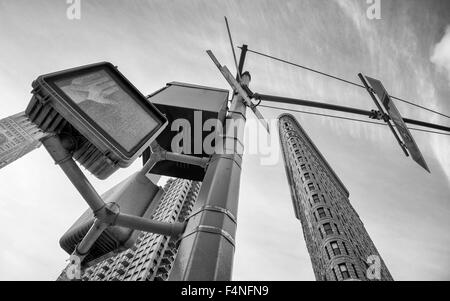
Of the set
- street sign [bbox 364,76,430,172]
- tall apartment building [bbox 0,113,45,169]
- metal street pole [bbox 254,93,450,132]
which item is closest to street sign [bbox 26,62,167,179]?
metal street pole [bbox 254,93,450,132]

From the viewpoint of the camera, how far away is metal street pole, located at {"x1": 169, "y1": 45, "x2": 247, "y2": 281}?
61.9 inches

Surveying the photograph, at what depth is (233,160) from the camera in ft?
8.16

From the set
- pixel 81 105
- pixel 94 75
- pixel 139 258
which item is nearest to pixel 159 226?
pixel 81 105

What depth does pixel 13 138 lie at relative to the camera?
12000 cm

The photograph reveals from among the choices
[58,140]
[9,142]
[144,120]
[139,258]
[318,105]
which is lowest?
[58,140]

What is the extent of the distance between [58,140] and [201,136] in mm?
1596

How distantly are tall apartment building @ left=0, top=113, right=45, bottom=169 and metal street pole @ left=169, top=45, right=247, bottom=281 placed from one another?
5466 inches

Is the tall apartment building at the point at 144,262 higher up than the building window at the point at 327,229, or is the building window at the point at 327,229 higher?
the tall apartment building at the point at 144,262

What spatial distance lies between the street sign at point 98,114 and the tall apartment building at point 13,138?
138m

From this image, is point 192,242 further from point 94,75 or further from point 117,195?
point 94,75

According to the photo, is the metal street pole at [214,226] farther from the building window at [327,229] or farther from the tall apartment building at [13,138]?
the tall apartment building at [13,138]

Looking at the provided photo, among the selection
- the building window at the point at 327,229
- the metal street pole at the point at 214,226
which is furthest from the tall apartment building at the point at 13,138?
the metal street pole at the point at 214,226

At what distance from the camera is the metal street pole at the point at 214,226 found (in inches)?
61.9
